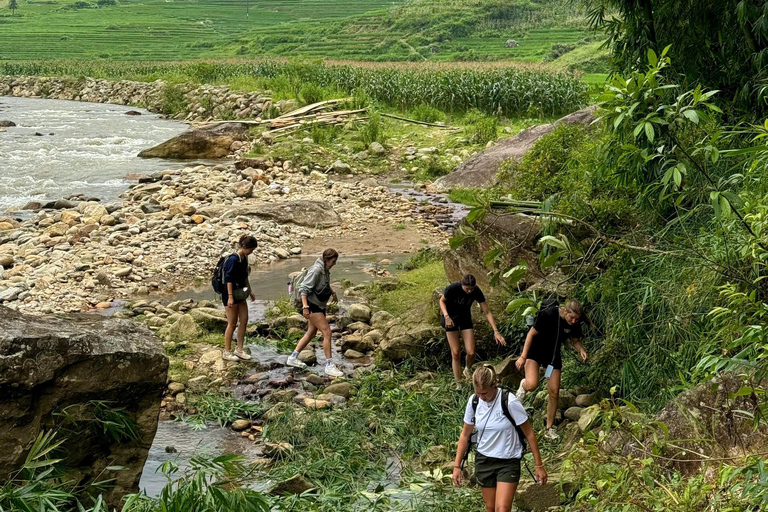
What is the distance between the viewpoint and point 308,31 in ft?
304

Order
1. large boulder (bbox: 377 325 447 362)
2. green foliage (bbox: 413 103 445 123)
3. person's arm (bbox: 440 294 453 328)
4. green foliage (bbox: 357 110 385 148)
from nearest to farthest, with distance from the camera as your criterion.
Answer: person's arm (bbox: 440 294 453 328) < large boulder (bbox: 377 325 447 362) < green foliage (bbox: 357 110 385 148) < green foliage (bbox: 413 103 445 123)

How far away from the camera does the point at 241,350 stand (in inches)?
446

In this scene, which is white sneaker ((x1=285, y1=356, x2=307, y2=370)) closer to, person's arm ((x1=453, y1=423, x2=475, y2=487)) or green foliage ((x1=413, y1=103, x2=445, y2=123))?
person's arm ((x1=453, y1=423, x2=475, y2=487))

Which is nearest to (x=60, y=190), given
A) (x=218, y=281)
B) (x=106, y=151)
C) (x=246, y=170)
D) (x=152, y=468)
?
(x=246, y=170)

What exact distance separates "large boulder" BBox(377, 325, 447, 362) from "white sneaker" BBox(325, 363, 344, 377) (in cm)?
69

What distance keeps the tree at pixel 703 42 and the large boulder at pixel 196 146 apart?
62.5 feet

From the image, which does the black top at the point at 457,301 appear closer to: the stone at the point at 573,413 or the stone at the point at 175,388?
the stone at the point at 573,413

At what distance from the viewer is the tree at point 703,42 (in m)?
8.84

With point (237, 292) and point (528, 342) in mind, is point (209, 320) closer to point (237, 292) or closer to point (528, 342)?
point (237, 292)

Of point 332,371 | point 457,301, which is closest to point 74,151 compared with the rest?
point 332,371

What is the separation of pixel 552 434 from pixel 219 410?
12.2 feet

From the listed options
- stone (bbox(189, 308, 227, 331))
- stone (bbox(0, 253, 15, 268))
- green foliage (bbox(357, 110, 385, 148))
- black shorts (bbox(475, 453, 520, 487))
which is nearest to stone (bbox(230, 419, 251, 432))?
stone (bbox(189, 308, 227, 331))

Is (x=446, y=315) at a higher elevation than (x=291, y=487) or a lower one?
higher

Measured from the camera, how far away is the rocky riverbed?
1463 cm
